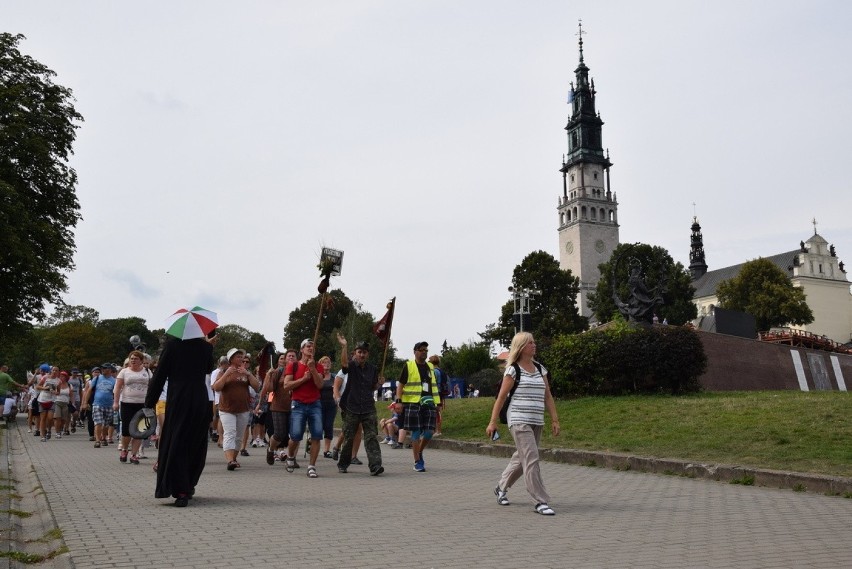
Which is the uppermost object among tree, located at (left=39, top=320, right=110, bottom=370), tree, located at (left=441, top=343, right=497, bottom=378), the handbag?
tree, located at (left=39, top=320, right=110, bottom=370)

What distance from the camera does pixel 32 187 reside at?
3203cm

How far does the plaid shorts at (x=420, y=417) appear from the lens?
12.4 meters

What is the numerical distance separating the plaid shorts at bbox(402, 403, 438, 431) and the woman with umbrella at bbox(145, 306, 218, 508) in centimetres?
418

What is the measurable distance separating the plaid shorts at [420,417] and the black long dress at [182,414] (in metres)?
4.18

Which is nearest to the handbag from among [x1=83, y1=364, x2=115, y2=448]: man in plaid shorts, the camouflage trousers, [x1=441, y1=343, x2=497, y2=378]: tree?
[x1=83, y1=364, x2=115, y2=448]: man in plaid shorts

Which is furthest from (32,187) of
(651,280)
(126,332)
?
(126,332)

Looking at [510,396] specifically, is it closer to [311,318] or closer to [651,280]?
[651,280]

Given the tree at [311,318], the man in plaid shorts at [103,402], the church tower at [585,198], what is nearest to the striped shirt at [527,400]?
the man in plaid shorts at [103,402]

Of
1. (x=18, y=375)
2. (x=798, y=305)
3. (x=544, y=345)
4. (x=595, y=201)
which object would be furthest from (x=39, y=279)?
(x=595, y=201)

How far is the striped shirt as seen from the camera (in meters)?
8.33

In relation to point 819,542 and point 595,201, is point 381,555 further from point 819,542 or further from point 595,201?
point 595,201

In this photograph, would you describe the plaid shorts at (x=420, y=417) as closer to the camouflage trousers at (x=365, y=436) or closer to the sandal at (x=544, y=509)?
the camouflage trousers at (x=365, y=436)

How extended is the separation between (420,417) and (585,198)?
330 feet

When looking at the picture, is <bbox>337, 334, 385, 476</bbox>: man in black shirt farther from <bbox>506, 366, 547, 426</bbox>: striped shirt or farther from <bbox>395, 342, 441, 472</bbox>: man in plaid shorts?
<bbox>506, 366, 547, 426</bbox>: striped shirt
